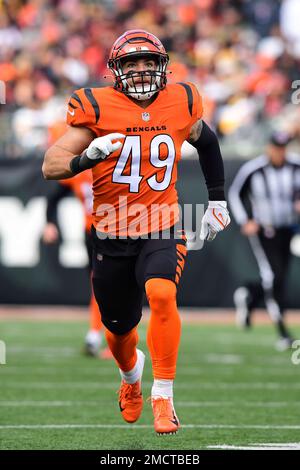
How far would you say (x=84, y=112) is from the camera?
5051 millimetres

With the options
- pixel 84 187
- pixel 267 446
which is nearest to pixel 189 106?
pixel 267 446

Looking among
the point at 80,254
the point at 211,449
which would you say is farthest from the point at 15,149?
the point at 211,449

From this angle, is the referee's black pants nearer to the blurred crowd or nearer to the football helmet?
the blurred crowd

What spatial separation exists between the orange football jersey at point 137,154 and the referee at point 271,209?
445cm

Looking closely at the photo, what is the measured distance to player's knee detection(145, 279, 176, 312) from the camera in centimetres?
487

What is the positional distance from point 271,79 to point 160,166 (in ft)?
28.3

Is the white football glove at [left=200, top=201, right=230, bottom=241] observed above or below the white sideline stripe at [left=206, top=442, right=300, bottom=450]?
above

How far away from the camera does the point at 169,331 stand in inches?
194

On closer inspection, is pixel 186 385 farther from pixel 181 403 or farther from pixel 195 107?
pixel 195 107

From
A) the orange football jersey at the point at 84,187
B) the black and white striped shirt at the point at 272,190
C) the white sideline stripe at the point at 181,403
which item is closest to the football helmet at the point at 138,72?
the white sideline stripe at the point at 181,403

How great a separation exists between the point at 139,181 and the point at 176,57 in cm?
990

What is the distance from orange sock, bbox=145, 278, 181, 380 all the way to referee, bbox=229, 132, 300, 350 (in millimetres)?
4778

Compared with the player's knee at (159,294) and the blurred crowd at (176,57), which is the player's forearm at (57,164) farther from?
the blurred crowd at (176,57)

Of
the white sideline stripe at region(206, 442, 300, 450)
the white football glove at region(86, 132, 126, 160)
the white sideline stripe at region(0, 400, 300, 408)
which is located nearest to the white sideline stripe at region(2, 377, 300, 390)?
the white sideline stripe at region(0, 400, 300, 408)
